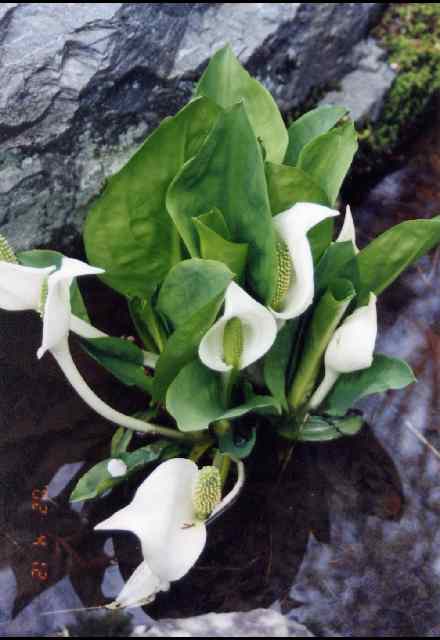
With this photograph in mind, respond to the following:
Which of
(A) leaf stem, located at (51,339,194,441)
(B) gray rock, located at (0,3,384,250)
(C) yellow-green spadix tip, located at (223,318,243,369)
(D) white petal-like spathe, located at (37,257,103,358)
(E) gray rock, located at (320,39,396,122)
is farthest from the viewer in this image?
(E) gray rock, located at (320,39,396,122)

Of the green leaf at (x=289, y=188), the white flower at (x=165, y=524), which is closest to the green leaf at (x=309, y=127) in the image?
the green leaf at (x=289, y=188)

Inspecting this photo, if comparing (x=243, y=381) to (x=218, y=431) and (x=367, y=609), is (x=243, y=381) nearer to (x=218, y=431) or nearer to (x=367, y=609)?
(x=218, y=431)

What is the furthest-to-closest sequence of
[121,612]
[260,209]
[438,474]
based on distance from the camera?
1. [438,474]
2. [121,612]
3. [260,209]

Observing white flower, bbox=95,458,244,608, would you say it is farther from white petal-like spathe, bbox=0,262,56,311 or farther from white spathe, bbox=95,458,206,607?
white petal-like spathe, bbox=0,262,56,311

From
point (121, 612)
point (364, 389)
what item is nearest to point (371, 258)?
point (364, 389)

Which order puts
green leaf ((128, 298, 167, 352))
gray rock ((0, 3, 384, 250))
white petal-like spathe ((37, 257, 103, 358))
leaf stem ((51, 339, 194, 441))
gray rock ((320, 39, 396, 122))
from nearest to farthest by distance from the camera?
white petal-like spathe ((37, 257, 103, 358)) < leaf stem ((51, 339, 194, 441)) < green leaf ((128, 298, 167, 352)) < gray rock ((0, 3, 384, 250)) < gray rock ((320, 39, 396, 122))

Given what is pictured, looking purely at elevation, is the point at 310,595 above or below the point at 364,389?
below

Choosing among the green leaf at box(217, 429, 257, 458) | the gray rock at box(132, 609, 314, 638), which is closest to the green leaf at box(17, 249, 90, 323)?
the green leaf at box(217, 429, 257, 458)

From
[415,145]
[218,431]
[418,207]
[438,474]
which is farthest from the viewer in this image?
[415,145]
